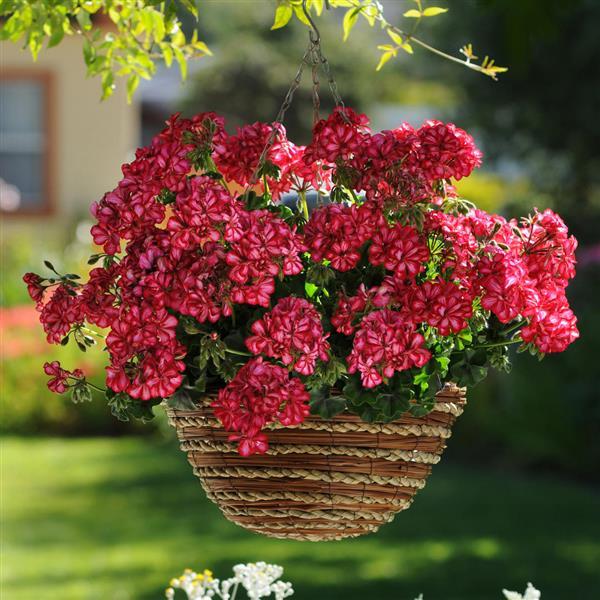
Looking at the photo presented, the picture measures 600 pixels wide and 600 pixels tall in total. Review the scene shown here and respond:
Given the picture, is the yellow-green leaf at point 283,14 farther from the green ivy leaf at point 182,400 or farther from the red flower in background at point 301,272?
the green ivy leaf at point 182,400

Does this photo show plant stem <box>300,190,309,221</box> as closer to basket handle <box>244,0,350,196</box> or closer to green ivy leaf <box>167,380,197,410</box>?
basket handle <box>244,0,350,196</box>

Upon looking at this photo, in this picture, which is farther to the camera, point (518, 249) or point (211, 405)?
point (518, 249)

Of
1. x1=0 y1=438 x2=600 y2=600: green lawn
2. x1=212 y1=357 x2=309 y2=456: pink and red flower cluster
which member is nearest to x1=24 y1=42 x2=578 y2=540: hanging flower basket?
x1=212 y1=357 x2=309 y2=456: pink and red flower cluster

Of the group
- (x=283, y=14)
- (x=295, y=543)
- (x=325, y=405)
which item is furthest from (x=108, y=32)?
(x=295, y=543)

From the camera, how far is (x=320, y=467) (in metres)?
2.20

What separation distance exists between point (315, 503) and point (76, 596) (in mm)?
3693

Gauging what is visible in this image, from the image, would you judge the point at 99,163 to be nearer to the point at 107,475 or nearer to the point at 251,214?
the point at 107,475

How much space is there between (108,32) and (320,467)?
1.35 m

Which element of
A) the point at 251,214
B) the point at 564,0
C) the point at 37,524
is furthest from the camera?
the point at 37,524

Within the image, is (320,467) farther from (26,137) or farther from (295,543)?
(26,137)

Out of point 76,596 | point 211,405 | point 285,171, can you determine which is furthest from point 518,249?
point 76,596

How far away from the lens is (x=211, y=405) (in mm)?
2096

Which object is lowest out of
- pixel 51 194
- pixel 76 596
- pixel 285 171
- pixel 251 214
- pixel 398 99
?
pixel 76 596

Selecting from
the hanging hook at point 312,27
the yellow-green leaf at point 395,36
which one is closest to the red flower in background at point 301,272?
the hanging hook at point 312,27
